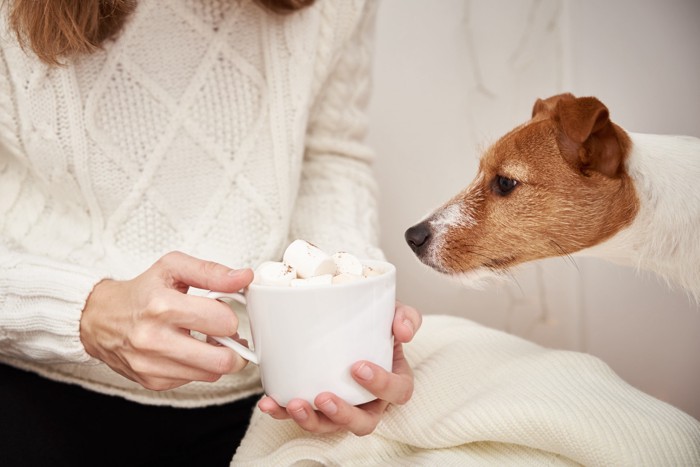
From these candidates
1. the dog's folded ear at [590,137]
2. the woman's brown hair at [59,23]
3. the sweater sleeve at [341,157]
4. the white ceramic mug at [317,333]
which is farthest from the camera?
the sweater sleeve at [341,157]

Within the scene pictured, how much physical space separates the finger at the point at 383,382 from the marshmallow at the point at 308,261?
10cm

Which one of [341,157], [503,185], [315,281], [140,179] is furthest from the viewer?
[341,157]

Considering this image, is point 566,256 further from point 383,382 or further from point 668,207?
point 383,382

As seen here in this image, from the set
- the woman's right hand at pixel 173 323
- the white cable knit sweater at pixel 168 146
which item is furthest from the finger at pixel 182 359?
the white cable knit sweater at pixel 168 146

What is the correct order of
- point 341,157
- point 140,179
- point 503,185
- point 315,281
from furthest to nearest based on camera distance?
point 341,157 → point 140,179 → point 503,185 → point 315,281

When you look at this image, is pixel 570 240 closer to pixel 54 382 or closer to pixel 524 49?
pixel 524 49

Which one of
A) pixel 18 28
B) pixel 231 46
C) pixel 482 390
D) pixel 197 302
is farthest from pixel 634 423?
pixel 18 28

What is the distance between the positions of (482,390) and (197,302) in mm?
358

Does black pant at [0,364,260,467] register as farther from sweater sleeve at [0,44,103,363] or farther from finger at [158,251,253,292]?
finger at [158,251,253,292]

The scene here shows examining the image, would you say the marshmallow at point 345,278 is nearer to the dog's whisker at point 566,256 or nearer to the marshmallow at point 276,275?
the marshmallow at point 276,275

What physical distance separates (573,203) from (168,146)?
589mm

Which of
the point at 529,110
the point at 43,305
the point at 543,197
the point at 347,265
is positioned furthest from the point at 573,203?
the point at 43,305

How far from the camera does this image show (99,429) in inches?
33.5

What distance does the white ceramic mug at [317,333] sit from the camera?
0.51 metres
